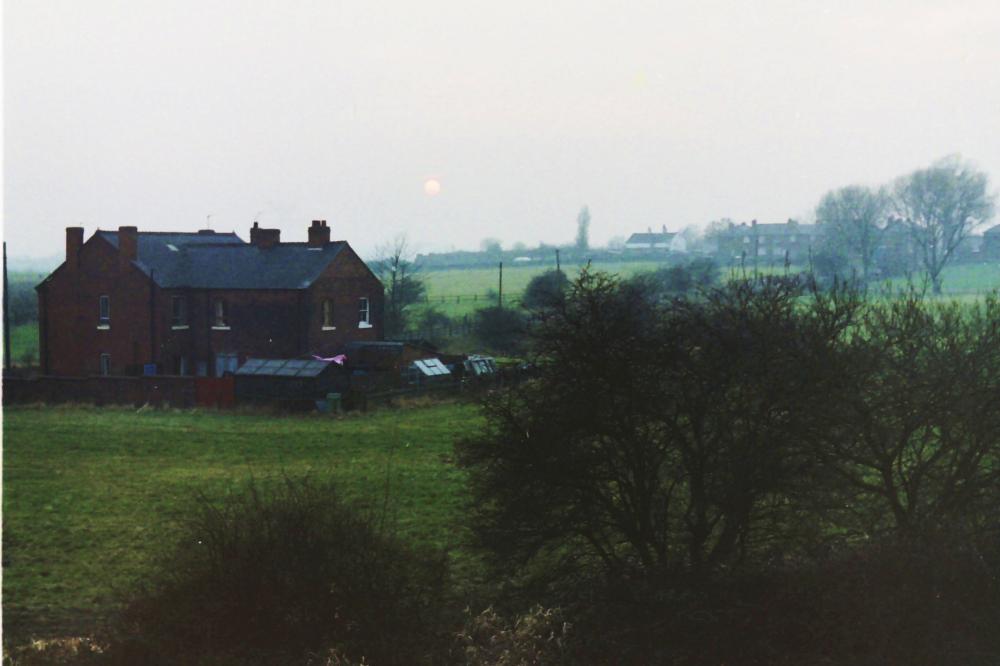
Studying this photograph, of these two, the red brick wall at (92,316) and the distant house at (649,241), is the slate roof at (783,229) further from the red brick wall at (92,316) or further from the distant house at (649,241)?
the red brick wall at (92,316)

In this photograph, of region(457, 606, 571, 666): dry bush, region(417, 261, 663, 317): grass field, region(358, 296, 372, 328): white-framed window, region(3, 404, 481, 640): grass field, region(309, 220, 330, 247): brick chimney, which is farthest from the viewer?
region(358, 296, 372, 328): white-framed window

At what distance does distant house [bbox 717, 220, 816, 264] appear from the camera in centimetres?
2916

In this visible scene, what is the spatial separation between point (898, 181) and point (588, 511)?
24.7m

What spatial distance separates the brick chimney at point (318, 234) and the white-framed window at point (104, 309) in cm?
687

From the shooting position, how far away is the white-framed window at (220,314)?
29391 mm

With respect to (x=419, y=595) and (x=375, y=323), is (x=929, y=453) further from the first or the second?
(x=375, y=323)

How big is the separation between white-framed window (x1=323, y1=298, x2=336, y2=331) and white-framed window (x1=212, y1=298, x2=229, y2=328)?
9.95 ft

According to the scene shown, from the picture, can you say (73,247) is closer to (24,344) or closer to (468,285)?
(24,344)

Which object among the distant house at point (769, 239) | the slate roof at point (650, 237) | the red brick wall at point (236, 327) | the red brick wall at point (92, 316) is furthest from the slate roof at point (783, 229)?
the red brick wall at point (92, 316)

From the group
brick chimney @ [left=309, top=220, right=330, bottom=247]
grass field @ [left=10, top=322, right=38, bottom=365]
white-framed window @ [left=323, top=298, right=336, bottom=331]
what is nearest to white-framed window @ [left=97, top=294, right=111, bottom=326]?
grass field @ [left=10, top=322, right=38, bottom=365]

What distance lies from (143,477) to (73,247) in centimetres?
1187

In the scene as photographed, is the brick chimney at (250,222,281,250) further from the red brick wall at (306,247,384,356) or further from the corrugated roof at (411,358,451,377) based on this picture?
the corrugated roof at (411,358,451,377)

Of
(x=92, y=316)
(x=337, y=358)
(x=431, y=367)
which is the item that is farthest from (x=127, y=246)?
(x=431, y=367)

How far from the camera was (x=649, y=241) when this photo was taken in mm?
26453
